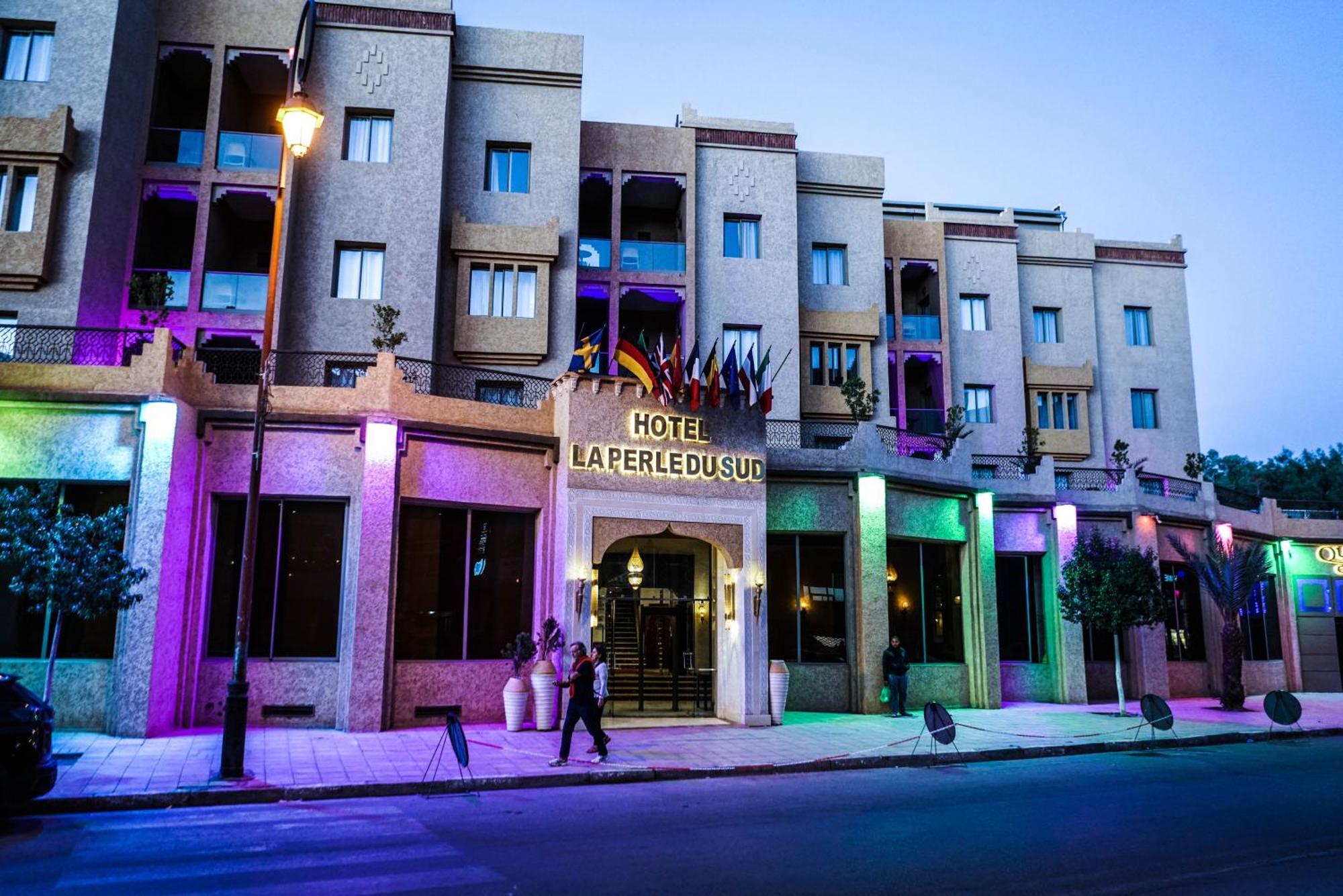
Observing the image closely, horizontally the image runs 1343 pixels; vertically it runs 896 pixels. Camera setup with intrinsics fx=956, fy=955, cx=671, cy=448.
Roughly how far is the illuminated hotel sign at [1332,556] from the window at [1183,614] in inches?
326

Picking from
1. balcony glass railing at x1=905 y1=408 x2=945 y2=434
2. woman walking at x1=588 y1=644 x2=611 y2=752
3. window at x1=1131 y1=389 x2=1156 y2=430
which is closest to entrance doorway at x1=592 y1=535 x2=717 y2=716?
woman walking at x1=588 y1=644 x2=611 y2=752

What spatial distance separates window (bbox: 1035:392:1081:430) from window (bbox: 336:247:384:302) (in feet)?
74.5

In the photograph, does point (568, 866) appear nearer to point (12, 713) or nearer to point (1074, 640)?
point (12, 713)

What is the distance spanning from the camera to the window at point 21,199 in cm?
2197

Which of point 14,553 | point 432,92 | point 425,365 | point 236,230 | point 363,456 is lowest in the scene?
point 14,553

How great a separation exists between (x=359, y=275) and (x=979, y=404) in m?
21.0

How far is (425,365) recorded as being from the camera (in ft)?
77.9

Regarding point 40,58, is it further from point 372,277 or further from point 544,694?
point 544,694

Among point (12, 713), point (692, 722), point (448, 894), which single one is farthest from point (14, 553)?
point (692, 722)

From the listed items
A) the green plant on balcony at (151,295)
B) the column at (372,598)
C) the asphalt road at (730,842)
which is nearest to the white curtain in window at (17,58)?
the green plant on balcony at (151,295)

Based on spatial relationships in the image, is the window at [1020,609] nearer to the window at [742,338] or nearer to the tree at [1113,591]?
the tree at [1113,591]

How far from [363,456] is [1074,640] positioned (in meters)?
18.9

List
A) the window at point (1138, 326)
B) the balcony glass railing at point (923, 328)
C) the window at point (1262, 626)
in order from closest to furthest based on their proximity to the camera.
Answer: the window at point (1262, 626), the balcony glass railing at point (923, 328), the window at point (1138, 326)

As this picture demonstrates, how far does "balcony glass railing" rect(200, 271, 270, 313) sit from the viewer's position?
24250 mm
